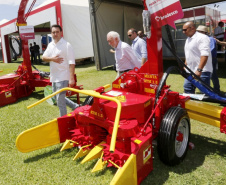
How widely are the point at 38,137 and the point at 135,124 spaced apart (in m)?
1.43

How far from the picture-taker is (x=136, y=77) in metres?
3.13

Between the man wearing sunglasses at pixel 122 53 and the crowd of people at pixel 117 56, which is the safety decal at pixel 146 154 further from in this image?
the man wearing sunglasses at pixel 122 53

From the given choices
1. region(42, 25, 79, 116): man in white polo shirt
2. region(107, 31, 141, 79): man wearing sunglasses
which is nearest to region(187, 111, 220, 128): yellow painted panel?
region(107, 31, 141, 79): man wearing sunglasses

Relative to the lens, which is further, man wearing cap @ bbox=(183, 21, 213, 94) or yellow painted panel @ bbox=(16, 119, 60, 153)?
man wearing cap @ bbox=(183, 21, 213, 94)

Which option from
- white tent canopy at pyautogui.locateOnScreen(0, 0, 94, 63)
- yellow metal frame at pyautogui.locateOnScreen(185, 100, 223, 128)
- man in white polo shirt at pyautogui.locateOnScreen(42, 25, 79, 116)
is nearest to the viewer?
yellow metal frame at pyautogui.locateOnScreen(185, 100, 223, 128)

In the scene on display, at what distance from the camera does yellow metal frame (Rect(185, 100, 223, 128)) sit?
2.81m

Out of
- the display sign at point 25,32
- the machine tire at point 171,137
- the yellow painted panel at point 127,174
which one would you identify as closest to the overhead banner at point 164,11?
the machine tire at point 171,137

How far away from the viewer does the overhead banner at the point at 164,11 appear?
2367 millimetres

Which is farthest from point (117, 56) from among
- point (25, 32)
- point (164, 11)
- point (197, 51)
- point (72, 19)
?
point (72, 19)

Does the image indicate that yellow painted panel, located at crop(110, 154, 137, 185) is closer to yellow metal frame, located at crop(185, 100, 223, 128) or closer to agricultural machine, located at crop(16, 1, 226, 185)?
agricultural machine, located at crop(16, 1, 226, 185)

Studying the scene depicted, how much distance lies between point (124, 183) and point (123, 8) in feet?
40.7

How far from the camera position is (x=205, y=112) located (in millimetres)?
2916

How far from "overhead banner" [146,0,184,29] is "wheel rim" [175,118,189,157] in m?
1.24

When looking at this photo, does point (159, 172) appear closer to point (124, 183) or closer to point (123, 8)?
point (124, 183)
